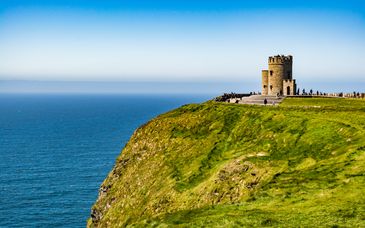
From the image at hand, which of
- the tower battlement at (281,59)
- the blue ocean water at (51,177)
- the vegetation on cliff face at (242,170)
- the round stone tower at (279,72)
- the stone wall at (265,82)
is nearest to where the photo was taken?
the vegetation on cliff face at (242,170)

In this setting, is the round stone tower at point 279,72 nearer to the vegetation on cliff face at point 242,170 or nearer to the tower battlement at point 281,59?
the tower battlement at point 281,59

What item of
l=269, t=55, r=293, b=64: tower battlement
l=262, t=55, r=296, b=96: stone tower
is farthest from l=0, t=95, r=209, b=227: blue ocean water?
l=269, t=55, r=293, b=64: tower battlement

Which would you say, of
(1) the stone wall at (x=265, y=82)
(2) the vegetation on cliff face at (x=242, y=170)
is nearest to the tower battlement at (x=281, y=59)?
(1) the stone wall at (x=265, y=82)

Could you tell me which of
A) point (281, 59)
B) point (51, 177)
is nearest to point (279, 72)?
point (281, 59)

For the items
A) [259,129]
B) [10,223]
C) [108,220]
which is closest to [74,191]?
[10,223]

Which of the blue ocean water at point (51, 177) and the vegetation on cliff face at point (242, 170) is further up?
the vegetation on cliff face at point (242, 170)

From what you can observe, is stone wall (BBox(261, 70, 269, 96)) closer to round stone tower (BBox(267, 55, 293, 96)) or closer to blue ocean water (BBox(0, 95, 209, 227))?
round stone tower (BBox(267, 55, 293, 96))

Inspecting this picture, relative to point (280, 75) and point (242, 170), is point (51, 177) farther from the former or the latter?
point (242, 170)
